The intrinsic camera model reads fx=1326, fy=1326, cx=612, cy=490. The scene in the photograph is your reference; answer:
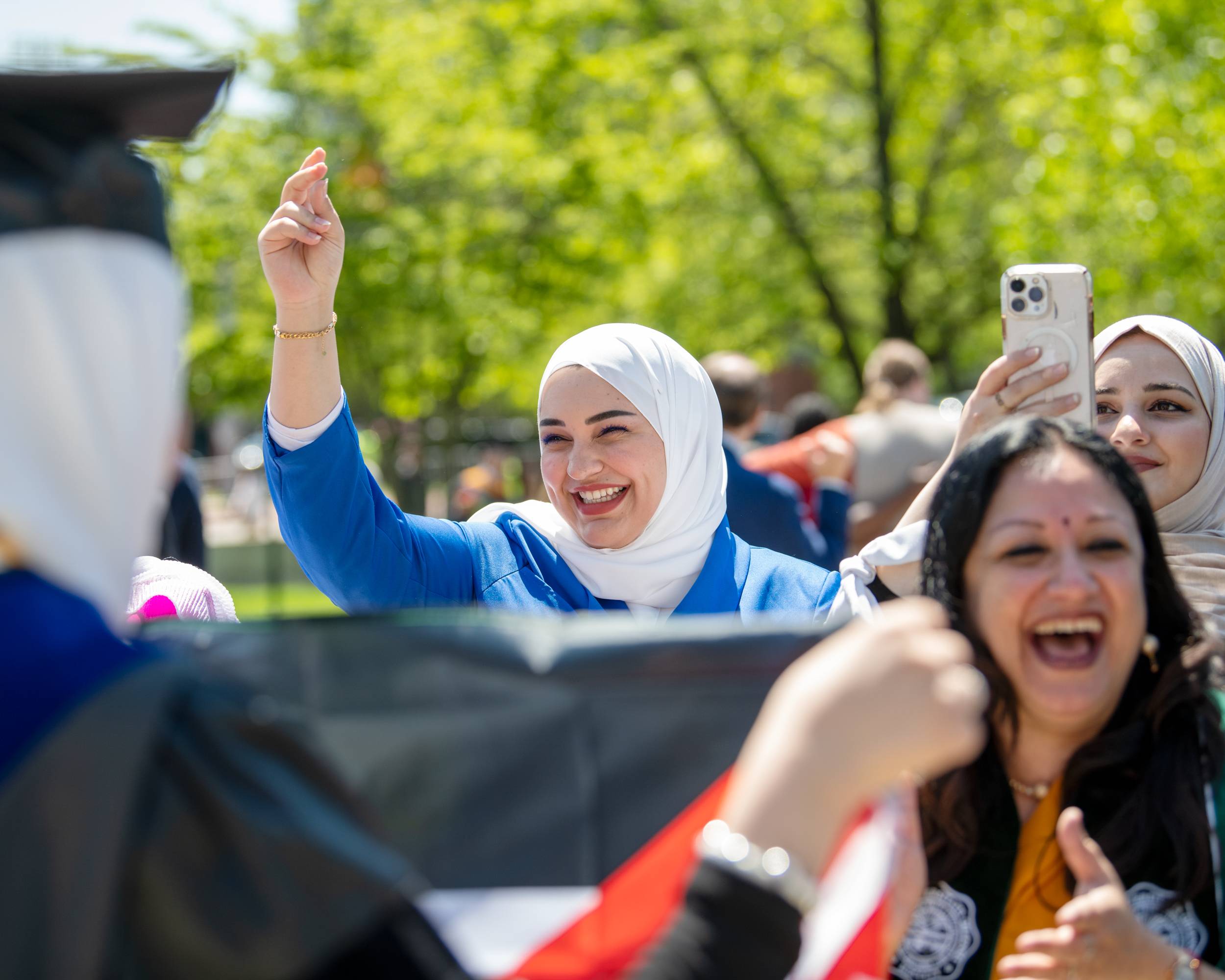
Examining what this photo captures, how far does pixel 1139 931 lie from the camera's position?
5.67 feet

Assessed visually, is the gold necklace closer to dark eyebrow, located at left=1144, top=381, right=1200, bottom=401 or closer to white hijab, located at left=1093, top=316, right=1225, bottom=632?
white hijab, located at left=1093, top=316, right=1225, bottom=632

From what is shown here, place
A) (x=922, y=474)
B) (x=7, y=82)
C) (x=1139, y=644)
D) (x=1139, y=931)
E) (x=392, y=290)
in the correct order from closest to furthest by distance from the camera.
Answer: (x=7, y=82)
(x=1139, y=931)
(x=1139, y=644)
(x=922, y=474)
(x=392, y=290)

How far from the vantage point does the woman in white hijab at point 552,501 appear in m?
2.90

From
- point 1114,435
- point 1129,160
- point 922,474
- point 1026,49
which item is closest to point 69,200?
point 1114,435

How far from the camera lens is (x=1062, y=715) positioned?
2.00m

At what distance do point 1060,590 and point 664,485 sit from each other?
1.35 metres

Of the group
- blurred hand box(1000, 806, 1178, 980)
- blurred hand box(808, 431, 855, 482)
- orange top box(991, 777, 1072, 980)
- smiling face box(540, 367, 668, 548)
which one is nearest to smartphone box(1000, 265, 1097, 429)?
orange top box(991, 777, 1072, 980)

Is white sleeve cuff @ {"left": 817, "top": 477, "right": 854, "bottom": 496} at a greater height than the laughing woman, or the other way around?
the laughing woman

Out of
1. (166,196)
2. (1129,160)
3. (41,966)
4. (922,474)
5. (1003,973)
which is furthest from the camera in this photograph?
→ (1129,160)

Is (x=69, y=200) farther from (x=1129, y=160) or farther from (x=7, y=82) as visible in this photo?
(x=1129, y=160)

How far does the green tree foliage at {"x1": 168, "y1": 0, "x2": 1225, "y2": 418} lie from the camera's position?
12.2 m

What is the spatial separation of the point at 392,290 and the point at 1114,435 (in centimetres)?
1132

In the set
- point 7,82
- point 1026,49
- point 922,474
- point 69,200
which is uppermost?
point 1026,49

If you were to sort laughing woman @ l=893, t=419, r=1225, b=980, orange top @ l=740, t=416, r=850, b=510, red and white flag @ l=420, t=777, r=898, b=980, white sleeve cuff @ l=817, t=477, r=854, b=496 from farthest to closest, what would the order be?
orange top @ l=740, t=416, r=850, b=510 → white sleeve cuff @ l=817, t=477, r=854, b=496 → laughing woman @ l=893, t=419, r=1225, b=980 → red and white flag @ l=420, t=777, r=898, b=980
